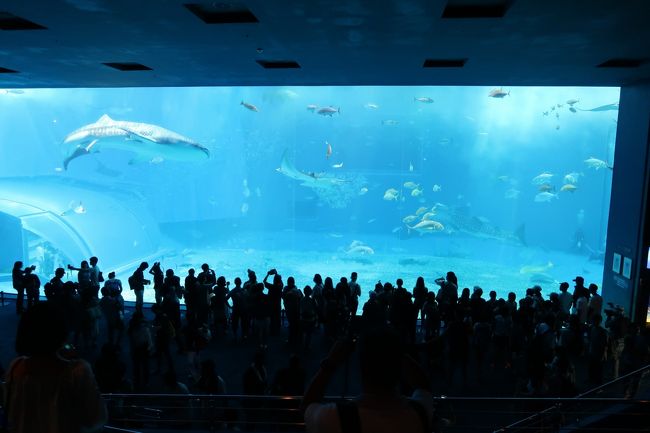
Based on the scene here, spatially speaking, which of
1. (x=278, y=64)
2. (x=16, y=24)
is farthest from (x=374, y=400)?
(x=278, y=64)

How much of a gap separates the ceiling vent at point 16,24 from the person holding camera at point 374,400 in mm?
7329

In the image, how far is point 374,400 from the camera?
150 cm

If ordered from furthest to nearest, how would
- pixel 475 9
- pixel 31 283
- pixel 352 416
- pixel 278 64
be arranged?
pixel 31 283, pixel 278 64, pixel 475 9, pixel 352 416

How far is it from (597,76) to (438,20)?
5376mm

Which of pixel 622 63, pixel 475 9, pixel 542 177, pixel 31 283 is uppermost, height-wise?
pixel 622 63

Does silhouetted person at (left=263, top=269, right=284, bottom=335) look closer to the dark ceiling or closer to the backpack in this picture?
the dark ceiling

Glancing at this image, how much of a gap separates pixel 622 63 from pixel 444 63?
3130mm

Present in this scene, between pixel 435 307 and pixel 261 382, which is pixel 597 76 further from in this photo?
pixel 261 382

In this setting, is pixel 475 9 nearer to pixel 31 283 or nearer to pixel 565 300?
pixel 565 300

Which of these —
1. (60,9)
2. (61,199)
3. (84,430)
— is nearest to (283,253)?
(61,199)

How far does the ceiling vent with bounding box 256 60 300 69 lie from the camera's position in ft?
28.4

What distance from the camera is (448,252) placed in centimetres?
4578

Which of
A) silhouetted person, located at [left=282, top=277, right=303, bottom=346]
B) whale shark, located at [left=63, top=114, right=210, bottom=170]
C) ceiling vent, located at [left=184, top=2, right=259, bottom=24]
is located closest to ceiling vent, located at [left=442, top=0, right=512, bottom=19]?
ceiling vent, located at [left=184, top=2, right=259, bottom=24]

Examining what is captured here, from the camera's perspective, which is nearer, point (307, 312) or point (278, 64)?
point (307, 312)
